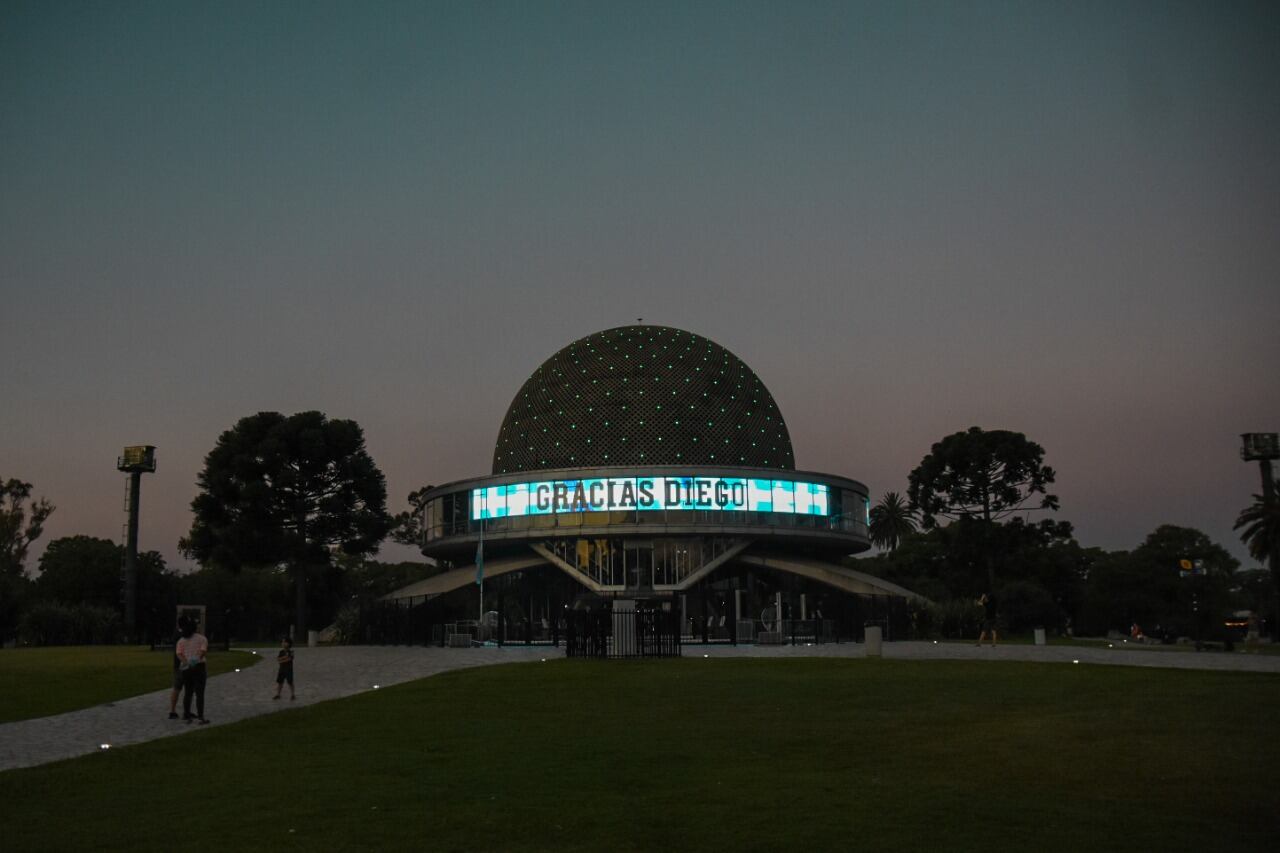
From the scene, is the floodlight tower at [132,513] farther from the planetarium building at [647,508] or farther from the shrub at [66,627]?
the planetarium building at [647,508]

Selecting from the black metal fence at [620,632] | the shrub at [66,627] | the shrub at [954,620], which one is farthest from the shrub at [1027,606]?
the shrub at [66,627]

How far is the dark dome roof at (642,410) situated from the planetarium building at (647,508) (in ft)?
0.26

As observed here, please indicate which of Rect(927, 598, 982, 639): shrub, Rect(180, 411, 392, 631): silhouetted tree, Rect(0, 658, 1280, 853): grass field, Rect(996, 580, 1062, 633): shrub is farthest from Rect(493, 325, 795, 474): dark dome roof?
Rect(0, 658, 1280, 853): grass field

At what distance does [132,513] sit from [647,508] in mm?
23130

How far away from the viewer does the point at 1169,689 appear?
532 inches

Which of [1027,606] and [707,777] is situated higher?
[1027,606]

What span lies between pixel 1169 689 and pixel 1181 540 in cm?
7122

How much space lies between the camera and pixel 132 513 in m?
51.9

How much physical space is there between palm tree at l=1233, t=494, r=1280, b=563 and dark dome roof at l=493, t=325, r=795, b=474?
60.4ft

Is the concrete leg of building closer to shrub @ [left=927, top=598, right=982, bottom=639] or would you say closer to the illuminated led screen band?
shrub @ [left=927, top=598, right=982, bottom=639]

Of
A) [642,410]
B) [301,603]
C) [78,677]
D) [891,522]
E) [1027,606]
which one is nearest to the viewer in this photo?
[78,677]

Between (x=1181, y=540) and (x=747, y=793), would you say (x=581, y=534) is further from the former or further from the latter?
(x=1181, y=540)

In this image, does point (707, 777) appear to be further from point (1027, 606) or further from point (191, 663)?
point (1027, 606)

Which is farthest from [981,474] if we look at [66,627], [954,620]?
[66,627]
